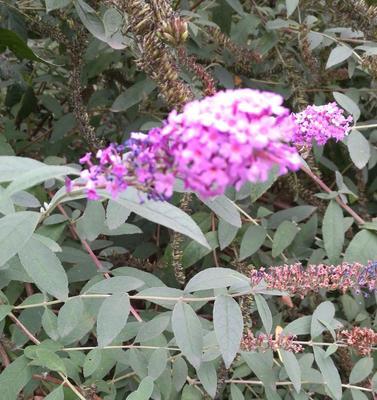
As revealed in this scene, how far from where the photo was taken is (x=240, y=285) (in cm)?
154

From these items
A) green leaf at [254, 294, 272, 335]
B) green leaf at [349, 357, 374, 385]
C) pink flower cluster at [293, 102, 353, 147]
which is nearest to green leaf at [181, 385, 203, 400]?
green leaf at [254, 294, 272, 335]

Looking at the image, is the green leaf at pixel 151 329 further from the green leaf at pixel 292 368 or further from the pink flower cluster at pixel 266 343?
the green leaf at pixel 292 368

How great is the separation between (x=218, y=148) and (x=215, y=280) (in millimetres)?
709

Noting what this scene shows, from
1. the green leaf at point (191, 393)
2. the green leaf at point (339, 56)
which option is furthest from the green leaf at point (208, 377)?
the green leaf at point (339, 56)

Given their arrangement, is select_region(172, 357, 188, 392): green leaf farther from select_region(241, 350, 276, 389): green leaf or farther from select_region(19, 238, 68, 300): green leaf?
select_region(19, 238, 68, 300): green leaf

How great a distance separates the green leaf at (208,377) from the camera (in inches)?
61.0

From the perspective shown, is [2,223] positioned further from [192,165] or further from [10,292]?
[10,292]

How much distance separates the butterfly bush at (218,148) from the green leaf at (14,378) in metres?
0.74

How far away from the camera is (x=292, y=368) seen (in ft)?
5.24

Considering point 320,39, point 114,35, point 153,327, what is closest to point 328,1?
point 320,39

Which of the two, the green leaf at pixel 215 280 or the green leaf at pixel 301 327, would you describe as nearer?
the green leaf at pixel 215 280

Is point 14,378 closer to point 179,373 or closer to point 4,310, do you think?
point 4,310

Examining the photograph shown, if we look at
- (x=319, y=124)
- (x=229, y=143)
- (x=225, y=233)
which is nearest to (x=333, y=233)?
(x=225, y=233)

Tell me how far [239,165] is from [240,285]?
770mm
